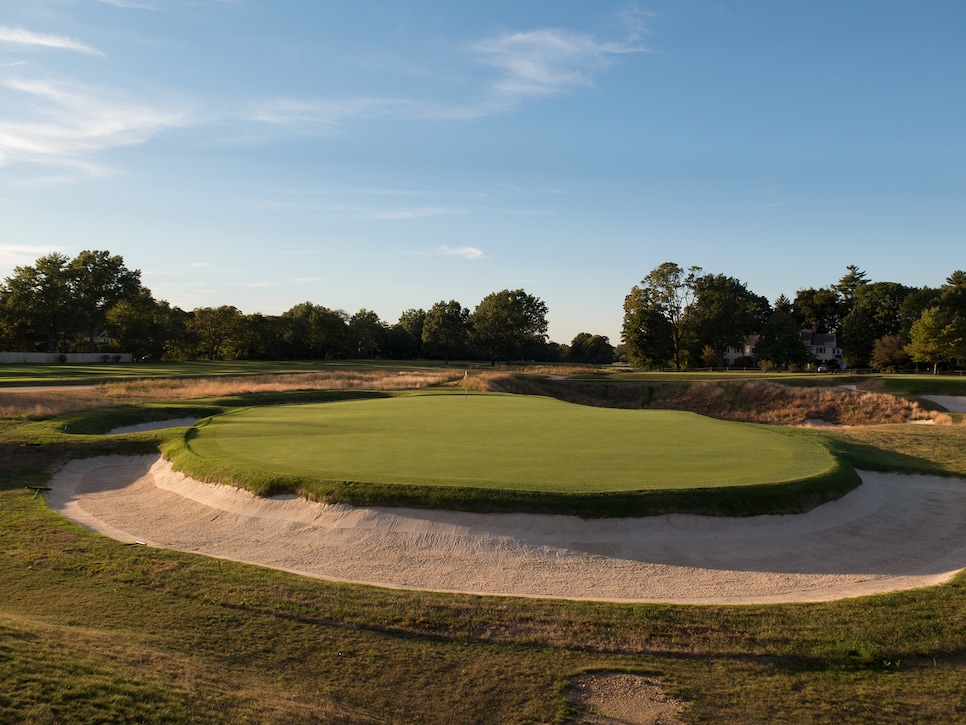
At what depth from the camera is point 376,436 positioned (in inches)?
726

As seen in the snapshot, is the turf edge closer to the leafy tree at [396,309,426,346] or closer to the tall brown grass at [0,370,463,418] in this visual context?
the tall brown grass at [0,370,463,418]

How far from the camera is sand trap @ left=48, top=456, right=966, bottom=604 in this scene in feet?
32.1

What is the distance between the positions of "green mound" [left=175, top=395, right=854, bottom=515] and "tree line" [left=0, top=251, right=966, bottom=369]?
64.1 m

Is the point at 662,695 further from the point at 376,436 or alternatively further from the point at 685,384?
the point at 685,384

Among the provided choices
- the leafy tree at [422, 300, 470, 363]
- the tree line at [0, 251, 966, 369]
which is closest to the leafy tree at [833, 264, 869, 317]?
the tree line at [0, 251, 966, 369]

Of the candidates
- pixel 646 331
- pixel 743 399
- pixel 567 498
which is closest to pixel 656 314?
pixel 646 331

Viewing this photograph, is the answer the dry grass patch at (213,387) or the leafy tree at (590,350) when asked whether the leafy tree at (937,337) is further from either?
the leafy tree at (590,350)

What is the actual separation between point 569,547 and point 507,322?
101215 millimetres

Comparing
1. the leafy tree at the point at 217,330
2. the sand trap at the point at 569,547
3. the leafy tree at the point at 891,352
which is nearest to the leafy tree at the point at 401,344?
the leafy tree at the point at 217,330

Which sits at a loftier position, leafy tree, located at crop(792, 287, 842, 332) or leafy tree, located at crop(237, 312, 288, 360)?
leafy tree, located at crop(792, 287, 842, 332)

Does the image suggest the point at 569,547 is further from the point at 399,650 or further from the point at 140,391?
the point at 140,391

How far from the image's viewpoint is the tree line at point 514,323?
267 ft

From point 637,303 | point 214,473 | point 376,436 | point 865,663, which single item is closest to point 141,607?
point 214,473

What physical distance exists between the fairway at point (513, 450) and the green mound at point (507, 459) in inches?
1.4
